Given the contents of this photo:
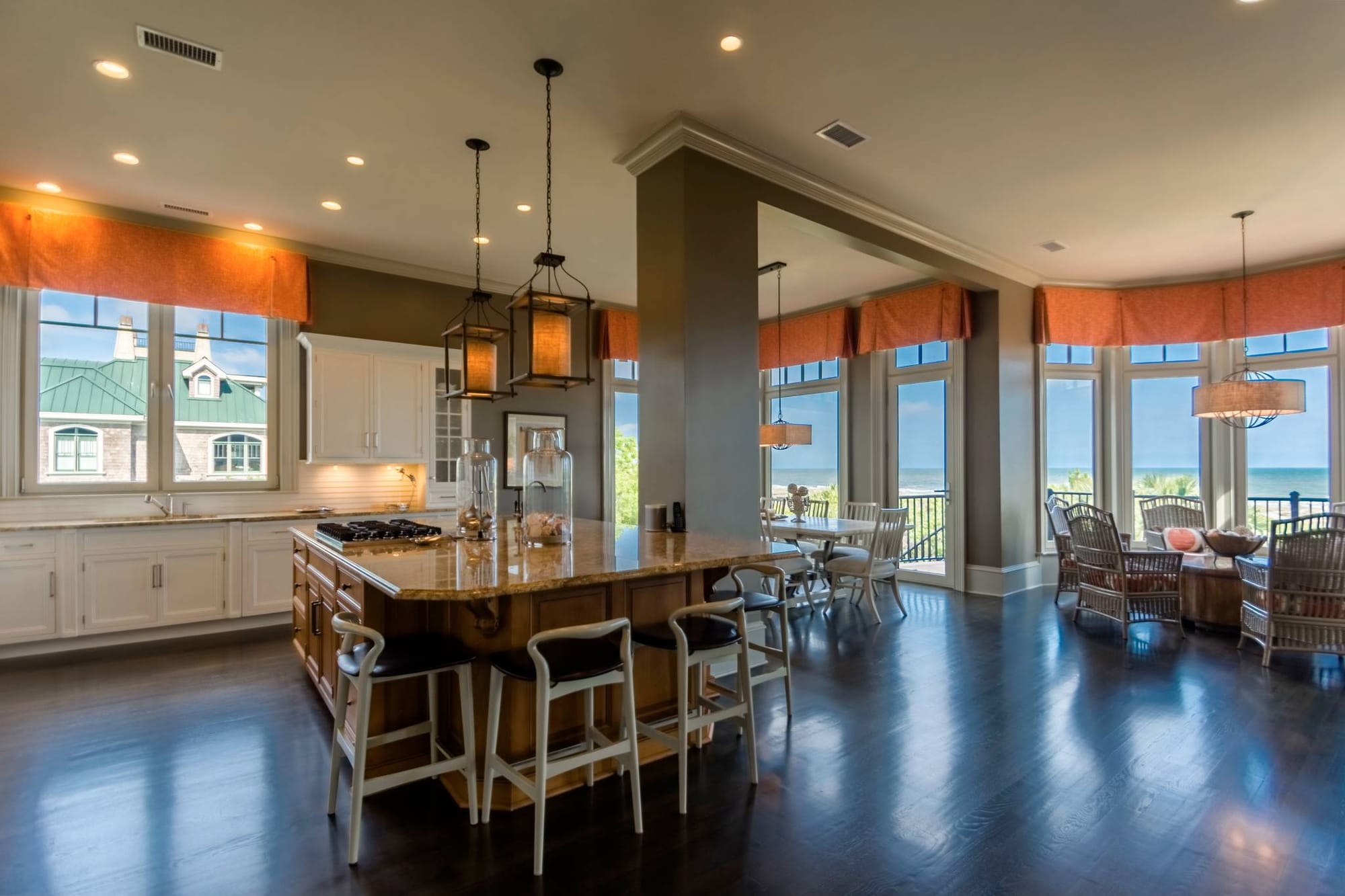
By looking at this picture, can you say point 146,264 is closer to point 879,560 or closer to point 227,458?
point 227,458

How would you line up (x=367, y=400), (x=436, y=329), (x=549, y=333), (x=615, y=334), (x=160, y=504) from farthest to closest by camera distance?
(x=615, y=334) → (x=436, y=329) → (x=367, y=400) → (x=160, y=504) → (x=549, y=333)

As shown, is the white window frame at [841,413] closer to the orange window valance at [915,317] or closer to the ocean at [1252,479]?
the ocean at [1252,479]

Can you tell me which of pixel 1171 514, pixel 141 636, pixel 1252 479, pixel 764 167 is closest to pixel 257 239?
pixel 141 636

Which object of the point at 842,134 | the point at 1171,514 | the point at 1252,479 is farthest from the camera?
the point at 1252,479

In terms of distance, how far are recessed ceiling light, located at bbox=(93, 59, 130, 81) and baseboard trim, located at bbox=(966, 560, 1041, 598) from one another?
715 centimetres

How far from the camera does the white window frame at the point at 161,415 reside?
456 cm

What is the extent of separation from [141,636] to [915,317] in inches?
284

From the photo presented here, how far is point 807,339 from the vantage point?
791cm

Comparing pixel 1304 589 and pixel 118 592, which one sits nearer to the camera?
pixel 1304 589

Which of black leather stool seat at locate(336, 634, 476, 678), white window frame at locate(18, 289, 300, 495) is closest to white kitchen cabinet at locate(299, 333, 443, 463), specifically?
white window frame at locate(18, 289, 300, 495)

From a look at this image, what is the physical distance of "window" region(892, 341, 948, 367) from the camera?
679 centimetres

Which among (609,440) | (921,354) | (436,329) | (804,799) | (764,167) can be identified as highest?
(764,167)

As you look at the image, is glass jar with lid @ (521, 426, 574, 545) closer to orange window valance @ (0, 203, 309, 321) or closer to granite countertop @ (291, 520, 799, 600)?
granite countertop @ (291, 520, 799, 600)

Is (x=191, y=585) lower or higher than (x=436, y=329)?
lower
